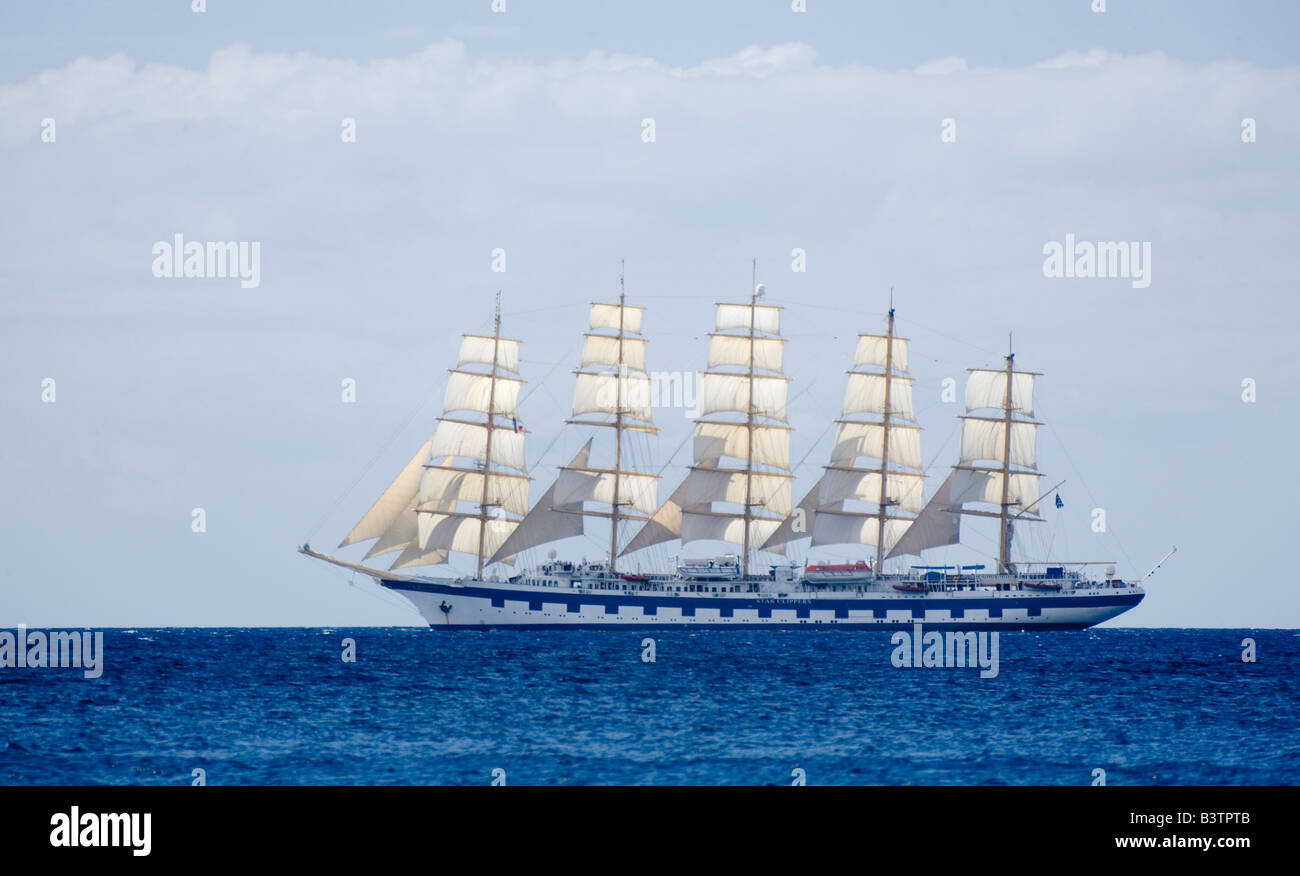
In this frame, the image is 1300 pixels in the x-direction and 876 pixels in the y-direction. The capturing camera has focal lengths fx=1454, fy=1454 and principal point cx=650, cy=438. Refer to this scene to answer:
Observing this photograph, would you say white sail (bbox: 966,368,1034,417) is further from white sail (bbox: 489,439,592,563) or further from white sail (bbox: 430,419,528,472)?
white sail (bbox: 430,419,528,472)

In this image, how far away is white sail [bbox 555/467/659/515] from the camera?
97.9 meters

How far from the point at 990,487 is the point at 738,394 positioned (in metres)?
18.5

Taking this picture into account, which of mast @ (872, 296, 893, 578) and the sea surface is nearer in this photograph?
the sea surface

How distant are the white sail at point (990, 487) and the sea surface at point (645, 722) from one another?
28975mm

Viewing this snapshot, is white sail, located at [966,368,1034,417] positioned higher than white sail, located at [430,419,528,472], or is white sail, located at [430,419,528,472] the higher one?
white sail, located at [966,368,1034,417]

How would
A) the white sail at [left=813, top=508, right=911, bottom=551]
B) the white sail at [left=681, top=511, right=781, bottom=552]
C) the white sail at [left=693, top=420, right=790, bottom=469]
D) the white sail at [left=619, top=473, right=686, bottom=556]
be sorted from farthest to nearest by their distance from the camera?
1. the white sail at [left=693, top=420, right=790, bottom=469]
2. the white sail at [left=813, top=508, right=911, bottom=551]
3. the white sail at [left=681, top=511, right=781, bottom=552]
4. the white sail at [left=619, top=473, right=686, bottom=556]

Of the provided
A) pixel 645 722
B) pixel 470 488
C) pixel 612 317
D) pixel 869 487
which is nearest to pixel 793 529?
pixel 869 487

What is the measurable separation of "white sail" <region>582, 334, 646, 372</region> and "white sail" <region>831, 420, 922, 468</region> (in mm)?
15101

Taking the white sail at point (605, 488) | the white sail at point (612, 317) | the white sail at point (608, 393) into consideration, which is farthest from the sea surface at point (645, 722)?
the white sail at point (612, 317)

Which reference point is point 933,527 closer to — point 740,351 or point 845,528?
point 845,528

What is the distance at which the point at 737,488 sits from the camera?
101m

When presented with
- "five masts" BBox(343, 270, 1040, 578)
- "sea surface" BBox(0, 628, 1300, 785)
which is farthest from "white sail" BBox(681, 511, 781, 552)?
"sea surface" BBox(0, 628, 1300, 785)
